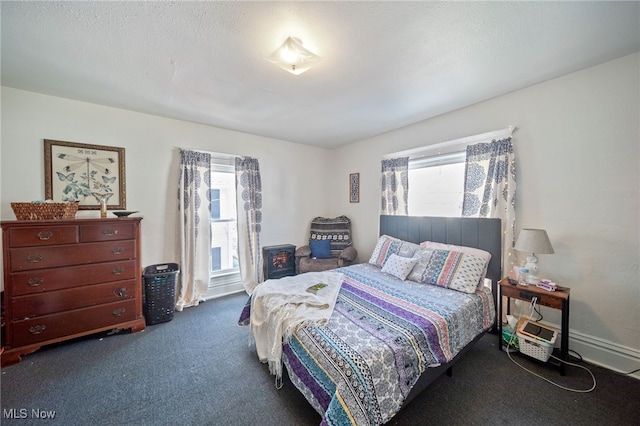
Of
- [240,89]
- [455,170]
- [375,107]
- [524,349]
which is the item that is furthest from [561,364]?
[240,89]

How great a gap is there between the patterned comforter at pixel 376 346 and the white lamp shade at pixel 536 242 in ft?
1.84

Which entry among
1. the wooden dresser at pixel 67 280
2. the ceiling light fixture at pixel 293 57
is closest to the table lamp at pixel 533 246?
the ceiling light fixture at pixel 293 57

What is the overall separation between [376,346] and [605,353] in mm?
2197

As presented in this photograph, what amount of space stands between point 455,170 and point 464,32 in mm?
1706

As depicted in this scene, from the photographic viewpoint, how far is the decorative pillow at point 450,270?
89.2 inches

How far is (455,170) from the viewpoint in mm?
2961

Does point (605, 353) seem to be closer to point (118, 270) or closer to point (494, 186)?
point (494, 186)

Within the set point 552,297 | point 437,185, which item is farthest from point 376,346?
point 437,185

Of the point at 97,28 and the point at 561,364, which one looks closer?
the point at 97,28

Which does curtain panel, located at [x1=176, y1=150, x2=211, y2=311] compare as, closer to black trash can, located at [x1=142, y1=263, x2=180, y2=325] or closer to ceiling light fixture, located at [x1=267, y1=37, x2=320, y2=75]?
black trash can, located at [x1=142, y1=263, x2=180, y2=325]

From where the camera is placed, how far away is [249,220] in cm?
376

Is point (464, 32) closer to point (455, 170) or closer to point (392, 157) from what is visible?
point (455, 170)

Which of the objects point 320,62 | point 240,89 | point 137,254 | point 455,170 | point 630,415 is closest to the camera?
point 630,415

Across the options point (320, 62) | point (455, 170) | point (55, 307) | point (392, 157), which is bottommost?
point (55, 307)
